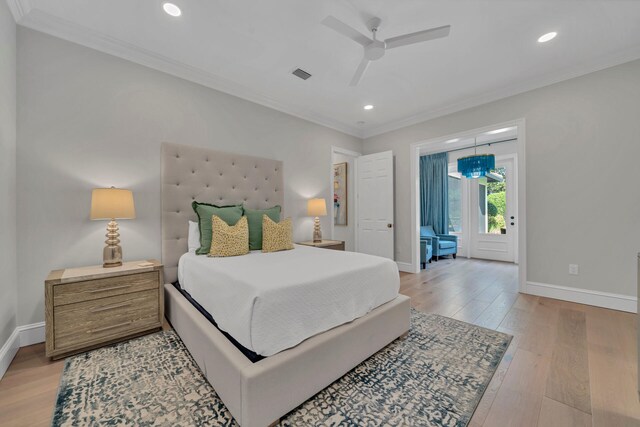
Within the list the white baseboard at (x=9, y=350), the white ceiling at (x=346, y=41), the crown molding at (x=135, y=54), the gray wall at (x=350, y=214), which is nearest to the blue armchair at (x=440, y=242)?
the gray wall at (x=350, y=214)

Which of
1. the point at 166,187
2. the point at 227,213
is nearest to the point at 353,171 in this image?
the point at 227,213

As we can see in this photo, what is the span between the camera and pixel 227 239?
2.45 m

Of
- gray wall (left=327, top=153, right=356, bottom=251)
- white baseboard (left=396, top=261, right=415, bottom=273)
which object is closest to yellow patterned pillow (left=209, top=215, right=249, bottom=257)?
gray wall (left=327, top=153, right=356, bottom=251)

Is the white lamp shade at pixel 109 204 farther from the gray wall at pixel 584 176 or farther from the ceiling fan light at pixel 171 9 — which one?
the gray wall at pixel 584 176

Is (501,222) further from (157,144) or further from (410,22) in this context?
Result: (157,144)

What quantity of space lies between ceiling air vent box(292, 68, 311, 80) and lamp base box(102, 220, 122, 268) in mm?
2381

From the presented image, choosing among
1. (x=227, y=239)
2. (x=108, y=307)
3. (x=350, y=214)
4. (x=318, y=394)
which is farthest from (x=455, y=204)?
(x=108, y=307)

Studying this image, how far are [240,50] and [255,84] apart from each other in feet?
2.19

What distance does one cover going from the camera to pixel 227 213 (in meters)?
2.77

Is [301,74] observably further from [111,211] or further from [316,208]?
[111,211]

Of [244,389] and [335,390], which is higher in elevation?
[244,389]

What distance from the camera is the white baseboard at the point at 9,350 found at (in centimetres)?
170

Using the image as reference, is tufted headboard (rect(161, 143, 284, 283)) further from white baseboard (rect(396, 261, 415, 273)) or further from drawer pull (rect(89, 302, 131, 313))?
white baseboard (rect(396, 261, 415, 273))

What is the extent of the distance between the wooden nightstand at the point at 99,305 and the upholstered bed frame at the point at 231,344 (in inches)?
8.0
